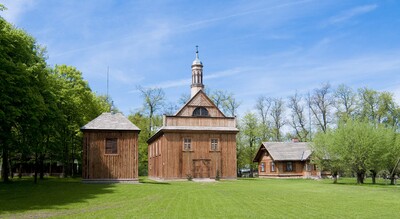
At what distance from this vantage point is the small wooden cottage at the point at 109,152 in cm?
3177

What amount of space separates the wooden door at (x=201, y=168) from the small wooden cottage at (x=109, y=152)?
33.8 feet

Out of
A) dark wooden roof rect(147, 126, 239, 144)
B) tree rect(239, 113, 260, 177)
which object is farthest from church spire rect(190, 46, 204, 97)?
tree rect(239, 113, 260, 177)

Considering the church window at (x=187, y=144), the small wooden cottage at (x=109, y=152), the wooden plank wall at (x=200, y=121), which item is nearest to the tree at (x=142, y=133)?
the wooden plank wall at (x=200, y=121)

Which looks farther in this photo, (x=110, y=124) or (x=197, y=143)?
(x=197, y=143)

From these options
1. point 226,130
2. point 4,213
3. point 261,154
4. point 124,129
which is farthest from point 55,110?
point 261,154

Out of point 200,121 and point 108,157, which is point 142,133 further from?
point 108,157

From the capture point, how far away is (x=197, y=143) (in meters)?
41.8

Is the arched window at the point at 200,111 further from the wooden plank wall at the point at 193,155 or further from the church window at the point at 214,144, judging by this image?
the church window at the point at 214,144

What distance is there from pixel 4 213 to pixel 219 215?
7.22m

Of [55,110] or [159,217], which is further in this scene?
[55,110]

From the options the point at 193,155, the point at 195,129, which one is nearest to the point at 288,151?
the point at 193,155

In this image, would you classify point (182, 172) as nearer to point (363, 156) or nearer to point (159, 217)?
point (363, 156)

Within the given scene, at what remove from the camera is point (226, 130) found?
42.2 meters

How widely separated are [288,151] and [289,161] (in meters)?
1.50
